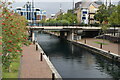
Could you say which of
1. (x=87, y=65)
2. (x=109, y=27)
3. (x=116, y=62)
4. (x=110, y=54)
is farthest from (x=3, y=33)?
(x=109, y=27)

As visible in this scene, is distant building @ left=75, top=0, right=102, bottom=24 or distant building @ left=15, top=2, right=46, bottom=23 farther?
distant building @ left=15, top=2, right=46, bottom=23

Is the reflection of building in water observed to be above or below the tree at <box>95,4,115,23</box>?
below

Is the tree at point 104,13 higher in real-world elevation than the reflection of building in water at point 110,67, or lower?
higher

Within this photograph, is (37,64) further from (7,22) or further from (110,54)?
(110,54)

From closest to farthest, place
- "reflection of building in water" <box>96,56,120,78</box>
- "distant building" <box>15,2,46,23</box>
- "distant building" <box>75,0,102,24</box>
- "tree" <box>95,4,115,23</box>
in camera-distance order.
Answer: "reflection of building in water" <box>96,56,120,78</box> < "tree" <box>95,4,115,23</box> < "distant building" <box>75,0,102,24</box> < "distant building" <box>15,2,46,23</box>

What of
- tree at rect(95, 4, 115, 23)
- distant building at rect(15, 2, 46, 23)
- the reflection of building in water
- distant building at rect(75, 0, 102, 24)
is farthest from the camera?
distant building at rect(15, 2, 46, 23)

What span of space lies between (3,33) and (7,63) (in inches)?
104

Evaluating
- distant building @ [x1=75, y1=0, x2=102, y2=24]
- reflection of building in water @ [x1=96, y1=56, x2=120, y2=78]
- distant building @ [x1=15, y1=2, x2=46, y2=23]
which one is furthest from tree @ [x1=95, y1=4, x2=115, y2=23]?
distant building @ [x1=15, y1=2, x2=46, y2=23]

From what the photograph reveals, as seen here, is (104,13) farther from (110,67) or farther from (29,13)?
(29,13)

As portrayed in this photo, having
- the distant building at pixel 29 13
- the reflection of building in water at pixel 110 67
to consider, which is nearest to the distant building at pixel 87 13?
the distant building at pixel 29 13

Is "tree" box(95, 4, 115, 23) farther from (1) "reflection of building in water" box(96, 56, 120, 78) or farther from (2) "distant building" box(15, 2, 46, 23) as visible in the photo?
(2) "distant building" box(15, 2, 46, 23)

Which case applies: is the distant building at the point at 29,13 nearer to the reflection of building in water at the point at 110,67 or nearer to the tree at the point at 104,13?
the tree at the point at 104,13

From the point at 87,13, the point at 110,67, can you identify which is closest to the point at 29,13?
the point at 87,13

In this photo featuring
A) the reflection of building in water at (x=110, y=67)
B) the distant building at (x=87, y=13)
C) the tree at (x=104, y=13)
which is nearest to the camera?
the reflection of building in water at (x=110, y=67)
